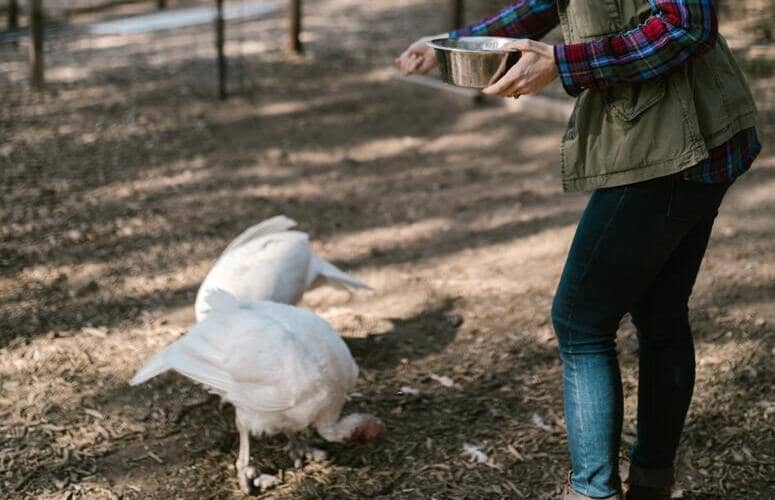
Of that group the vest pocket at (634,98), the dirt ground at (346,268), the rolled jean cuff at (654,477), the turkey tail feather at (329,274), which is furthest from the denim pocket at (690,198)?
the turkey tail feather at (329,274)

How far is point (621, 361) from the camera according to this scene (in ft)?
11.8

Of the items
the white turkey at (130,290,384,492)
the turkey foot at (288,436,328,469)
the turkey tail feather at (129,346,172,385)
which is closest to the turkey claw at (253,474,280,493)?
the white turkey at (130,290,384,492)

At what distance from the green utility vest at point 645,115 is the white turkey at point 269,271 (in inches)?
72.6

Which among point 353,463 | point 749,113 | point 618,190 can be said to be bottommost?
point 353,463

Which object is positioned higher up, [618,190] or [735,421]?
[618,190]

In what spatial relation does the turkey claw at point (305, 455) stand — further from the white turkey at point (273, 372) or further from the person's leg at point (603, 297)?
the person's leg at point (603, 297)

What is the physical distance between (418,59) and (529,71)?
2.42ft

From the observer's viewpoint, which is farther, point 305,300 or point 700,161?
point 305,300

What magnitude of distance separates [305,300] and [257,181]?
1.79 meters

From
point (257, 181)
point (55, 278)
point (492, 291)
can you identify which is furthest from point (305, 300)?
point (257, 181)

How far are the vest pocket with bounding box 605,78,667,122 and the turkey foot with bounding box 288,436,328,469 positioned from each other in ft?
5.55

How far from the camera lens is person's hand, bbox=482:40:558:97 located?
2049mm

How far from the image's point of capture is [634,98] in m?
2.02

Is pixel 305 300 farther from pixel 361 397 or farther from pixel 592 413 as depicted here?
pixel 592 413
